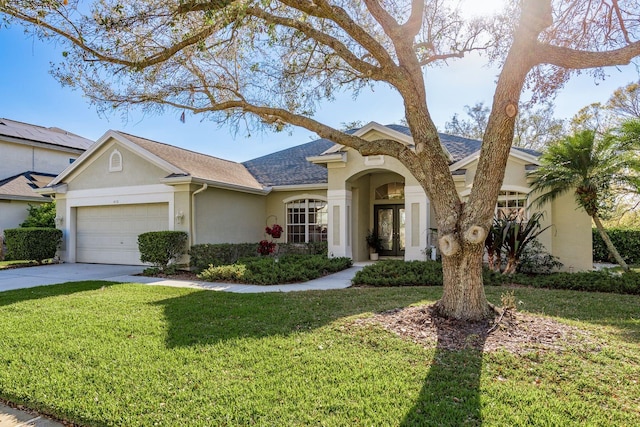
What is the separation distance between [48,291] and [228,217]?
6.62 m

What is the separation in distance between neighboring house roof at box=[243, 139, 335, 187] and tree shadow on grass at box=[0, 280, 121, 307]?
26.5ft

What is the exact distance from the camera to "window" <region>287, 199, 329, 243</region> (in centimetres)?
1636

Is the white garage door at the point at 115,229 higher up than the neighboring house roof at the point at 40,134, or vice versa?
the neighboring house roof at the point at 40,134

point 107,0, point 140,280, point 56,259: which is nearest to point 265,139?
point 107,0

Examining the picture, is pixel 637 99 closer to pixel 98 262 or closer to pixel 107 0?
pixel 107 0

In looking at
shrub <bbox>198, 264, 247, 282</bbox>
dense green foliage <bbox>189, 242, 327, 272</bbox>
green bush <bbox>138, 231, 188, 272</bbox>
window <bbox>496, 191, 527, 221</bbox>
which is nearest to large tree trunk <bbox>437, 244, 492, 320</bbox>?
shrub <bbox>198, 264, 247, 282</bbox>

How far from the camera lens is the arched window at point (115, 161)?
49.2 ft

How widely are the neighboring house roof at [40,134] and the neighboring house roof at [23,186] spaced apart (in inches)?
84.0

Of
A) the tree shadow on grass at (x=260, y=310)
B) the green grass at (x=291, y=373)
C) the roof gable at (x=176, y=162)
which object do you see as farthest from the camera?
the roof gable at (x=176, y=162)

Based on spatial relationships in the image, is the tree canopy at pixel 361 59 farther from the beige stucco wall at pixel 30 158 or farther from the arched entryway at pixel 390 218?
the beige stucco wall at pixel 30 158

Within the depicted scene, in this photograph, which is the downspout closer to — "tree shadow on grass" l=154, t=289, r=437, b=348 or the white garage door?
the white garage door

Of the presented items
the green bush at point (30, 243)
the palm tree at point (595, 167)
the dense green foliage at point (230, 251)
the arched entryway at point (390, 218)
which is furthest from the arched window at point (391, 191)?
the green bush at point (30, 243)

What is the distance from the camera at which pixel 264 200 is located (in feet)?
56.7

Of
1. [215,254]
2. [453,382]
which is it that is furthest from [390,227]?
[453,382]
